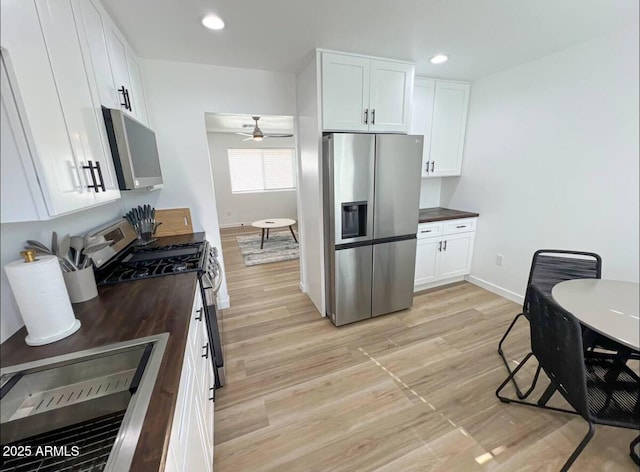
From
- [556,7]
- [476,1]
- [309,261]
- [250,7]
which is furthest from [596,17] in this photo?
[309,261]

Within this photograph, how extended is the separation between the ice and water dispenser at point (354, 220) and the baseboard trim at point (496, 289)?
1896 mm

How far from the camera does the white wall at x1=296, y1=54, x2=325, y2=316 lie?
2.21 metres

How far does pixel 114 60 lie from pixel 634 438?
3696 mm

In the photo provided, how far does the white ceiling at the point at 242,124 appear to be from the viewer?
4499mm

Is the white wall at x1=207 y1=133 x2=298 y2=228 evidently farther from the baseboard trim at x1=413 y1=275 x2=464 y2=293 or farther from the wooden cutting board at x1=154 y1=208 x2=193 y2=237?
the baseboard trim at x1=413 y1=275 x2=464 y2=293

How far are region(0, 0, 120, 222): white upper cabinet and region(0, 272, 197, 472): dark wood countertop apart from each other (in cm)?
46

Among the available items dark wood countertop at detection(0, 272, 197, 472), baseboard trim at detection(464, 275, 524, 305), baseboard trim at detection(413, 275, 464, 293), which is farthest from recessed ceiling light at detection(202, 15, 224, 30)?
baseboard trim at detection(464, 275, 524, 305)

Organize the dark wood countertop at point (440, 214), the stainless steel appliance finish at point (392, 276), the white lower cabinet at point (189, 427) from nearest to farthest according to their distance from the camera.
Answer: the white lower cabinet at point (189, 427)
the stainless steel appliance finish at point (392, 276)
the dark wood countertop at point (440, 214)

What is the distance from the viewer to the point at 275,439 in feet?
4.80

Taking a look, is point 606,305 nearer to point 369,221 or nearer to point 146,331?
point 369,221

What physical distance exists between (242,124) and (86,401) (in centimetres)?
532

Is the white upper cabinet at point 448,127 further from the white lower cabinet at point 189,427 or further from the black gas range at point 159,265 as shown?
the white lower cabinet at point 189,427

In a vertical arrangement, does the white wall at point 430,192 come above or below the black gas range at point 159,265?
above

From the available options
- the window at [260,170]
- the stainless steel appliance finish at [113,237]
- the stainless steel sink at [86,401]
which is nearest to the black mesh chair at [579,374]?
the stainless steel sink at [86,401]
